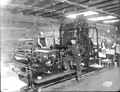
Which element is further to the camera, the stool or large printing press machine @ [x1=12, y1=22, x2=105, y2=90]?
the stool

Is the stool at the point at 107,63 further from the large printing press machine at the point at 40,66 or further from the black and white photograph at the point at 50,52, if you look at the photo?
the large printing press machine at the point at 40,66

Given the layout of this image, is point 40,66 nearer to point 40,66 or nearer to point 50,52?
point 40,66

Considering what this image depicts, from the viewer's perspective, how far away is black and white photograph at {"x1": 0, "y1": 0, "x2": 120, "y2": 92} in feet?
13.8

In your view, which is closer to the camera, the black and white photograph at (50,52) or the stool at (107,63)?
the black and white photograph at (50,52)

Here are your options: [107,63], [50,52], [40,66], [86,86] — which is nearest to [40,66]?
[40,66]

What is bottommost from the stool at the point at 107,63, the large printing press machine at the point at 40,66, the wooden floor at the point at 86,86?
the wooden floor at the point at 86,86

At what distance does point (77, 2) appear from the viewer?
17.0 ft

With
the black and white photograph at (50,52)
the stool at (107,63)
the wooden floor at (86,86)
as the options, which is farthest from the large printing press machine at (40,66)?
the stool at (107,63)

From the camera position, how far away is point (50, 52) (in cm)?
456

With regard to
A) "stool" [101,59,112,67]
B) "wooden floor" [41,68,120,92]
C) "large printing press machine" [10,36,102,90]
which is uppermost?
"large printing press machine" [10,36,102,90]

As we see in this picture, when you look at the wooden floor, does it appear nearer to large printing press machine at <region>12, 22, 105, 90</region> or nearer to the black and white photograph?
the black and white photograph

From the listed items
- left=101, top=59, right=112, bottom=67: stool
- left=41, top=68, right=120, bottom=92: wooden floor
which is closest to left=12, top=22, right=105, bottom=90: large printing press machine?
left=41, top=68, right=120, bottom=92: wooden floor

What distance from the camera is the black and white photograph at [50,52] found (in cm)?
420

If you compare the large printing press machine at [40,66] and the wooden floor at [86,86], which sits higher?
the large printing press machine at [40,66]
